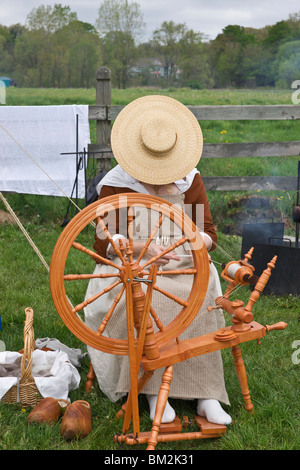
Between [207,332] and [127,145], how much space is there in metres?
0.91

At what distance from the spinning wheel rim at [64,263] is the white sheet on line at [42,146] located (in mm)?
3710

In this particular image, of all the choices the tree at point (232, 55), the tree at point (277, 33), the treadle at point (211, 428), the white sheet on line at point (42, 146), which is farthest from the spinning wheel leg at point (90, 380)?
the tree at point (232, 55)

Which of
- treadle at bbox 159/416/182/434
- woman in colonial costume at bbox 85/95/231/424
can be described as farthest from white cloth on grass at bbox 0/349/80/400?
treadle at bbox 159/416/182/434

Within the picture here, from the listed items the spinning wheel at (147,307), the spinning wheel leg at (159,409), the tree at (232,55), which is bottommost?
the spinning wheel leg at (159,409)

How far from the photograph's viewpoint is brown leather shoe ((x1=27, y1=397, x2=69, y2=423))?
220 centimetres

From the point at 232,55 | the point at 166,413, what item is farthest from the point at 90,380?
the point at 232,55

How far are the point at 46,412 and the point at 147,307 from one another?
2.37 ft

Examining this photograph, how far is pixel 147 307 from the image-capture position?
1.92 m

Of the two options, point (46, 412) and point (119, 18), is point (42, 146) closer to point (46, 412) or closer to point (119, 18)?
point (46, 412)

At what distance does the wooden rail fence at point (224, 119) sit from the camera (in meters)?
5.68

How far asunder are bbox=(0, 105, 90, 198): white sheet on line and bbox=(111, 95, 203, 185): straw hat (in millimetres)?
3308

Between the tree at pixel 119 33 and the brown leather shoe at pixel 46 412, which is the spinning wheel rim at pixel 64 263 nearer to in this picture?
the brown leather shoe at pixel 46 412

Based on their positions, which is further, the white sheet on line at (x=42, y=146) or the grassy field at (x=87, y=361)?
the white sheet on line at (x=42, y=146)
